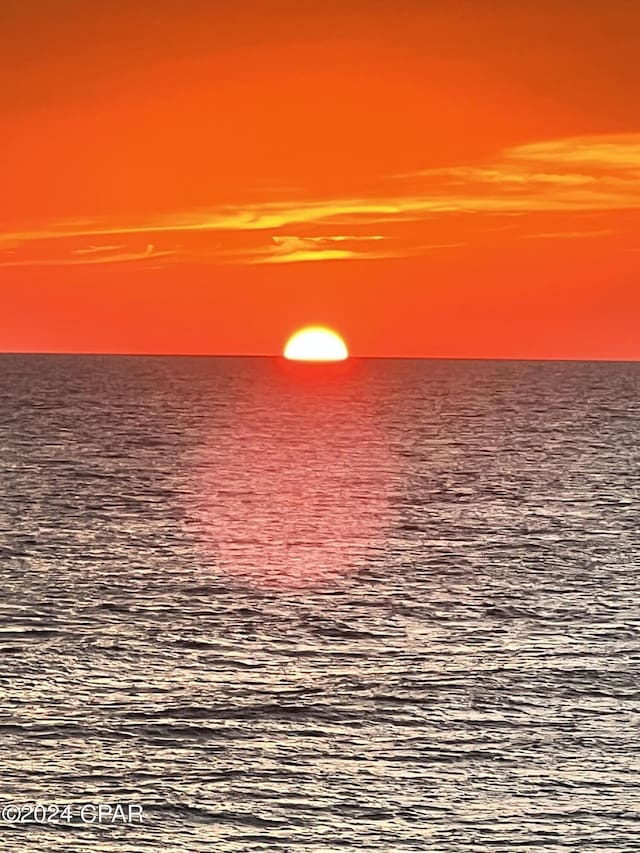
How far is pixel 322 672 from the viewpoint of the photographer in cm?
4688

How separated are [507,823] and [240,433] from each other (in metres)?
146

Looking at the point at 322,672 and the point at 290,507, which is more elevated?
the point at 290,507

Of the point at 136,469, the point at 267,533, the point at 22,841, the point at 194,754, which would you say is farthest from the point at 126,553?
the point at 136,469

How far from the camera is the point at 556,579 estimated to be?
66.5 meters

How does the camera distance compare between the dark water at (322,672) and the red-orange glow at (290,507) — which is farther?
the red-orange glow at (290,507)

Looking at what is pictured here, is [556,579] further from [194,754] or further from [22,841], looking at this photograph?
[22,841]

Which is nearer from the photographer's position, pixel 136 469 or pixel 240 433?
pixel 136 469

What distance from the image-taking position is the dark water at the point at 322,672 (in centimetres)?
3406

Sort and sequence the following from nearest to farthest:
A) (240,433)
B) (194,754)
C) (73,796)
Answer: (73,796)
(194,754)
(240,433)

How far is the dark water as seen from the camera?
1341 inches

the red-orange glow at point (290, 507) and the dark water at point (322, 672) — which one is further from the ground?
the red-orange glow at point (290, 507)

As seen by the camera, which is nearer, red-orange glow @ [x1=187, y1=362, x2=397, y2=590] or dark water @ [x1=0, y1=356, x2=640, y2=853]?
dark water @ [x1=0, y1=356, x2=640, y2=853]

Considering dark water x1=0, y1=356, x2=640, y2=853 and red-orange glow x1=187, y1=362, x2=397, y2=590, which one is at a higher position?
red-orange glow x1=187, y1=362, x2=397, y2=590

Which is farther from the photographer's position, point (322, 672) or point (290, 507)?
point (290, 507)
